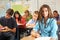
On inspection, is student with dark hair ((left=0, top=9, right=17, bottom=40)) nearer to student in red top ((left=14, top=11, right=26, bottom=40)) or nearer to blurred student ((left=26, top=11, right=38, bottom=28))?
student in red top ((left=14, top=11, right=26, bottom=40))

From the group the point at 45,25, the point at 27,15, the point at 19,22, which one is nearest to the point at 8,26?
the point at 19,22

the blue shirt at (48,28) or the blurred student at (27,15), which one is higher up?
the blurred student at (27,15)

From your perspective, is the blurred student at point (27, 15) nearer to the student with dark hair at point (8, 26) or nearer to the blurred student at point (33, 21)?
the blurred student at point (33, 21)

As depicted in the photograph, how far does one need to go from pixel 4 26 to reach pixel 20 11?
218 millimetres

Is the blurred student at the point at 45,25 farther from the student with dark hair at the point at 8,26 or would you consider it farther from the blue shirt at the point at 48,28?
the student with dark hair at the point at 8,26

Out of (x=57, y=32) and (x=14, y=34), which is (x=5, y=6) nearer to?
(x=14, y=34)

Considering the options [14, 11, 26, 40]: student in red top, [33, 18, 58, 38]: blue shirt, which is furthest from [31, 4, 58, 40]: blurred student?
[14, 11, 26, 40]: student in red top

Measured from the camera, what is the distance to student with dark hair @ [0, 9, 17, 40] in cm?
150

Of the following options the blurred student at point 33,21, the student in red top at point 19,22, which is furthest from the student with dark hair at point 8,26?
the blurred student at point 33,21

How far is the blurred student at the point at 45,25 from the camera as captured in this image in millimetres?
1465

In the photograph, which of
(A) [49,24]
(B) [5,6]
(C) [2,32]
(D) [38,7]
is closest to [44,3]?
(D) [38,7]

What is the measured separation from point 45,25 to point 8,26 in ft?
1.21

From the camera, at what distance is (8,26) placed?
1.51 m

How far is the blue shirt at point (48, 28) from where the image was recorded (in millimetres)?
1462
